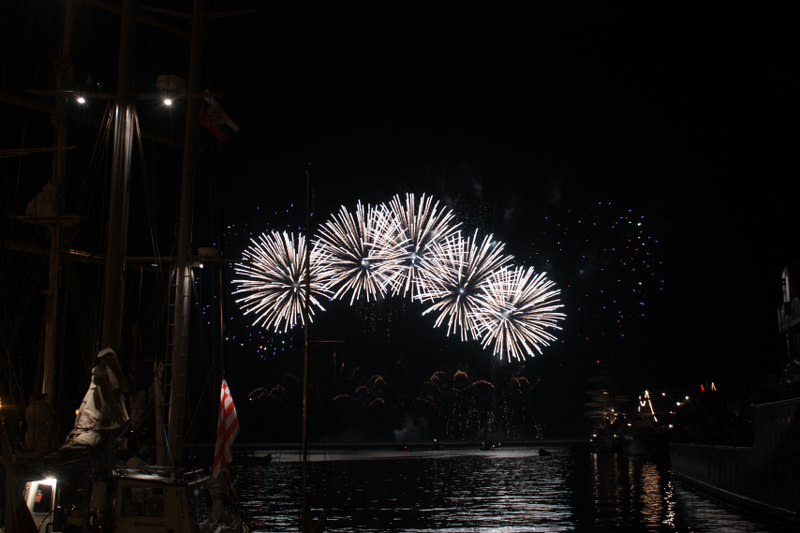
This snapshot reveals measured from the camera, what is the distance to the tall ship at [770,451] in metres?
38.2

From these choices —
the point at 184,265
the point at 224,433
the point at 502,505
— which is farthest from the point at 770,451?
the point at 184,265

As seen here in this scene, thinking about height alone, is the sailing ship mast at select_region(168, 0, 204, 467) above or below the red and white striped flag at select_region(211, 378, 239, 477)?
above

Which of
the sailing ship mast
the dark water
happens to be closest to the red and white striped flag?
the sailing ship mast

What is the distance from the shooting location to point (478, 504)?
60406 mm

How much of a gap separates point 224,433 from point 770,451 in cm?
2956

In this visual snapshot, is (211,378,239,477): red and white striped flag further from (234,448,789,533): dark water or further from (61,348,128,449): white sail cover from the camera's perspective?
(234,448,789,533): dark water

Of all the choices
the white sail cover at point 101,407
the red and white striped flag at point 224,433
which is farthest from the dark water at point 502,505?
the white sail cover at point 101,407

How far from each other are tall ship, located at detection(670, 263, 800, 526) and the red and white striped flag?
25.7 metres

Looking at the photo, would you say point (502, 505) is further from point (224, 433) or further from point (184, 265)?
point (184, 265)

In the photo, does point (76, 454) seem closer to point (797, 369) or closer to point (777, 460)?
point (777, 460)

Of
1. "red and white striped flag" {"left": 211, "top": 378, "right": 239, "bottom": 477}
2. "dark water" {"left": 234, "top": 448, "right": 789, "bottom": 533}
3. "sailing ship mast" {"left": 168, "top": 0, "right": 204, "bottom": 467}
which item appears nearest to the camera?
"red and white striped flag" {"left": 211, "top": 378, "right": 239, "bottom": 477}

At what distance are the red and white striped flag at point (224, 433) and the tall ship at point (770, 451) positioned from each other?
1011 inches

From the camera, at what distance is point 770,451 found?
1658 inches

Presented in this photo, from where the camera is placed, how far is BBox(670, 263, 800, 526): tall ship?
3825cm
